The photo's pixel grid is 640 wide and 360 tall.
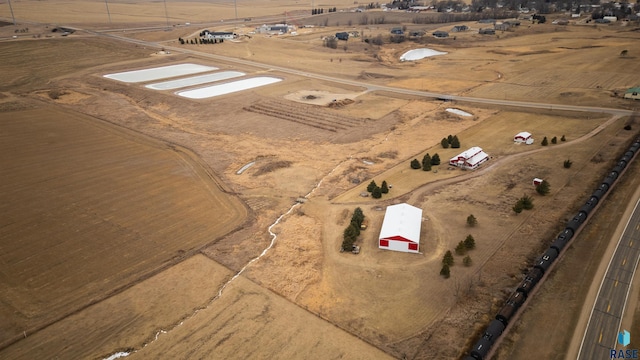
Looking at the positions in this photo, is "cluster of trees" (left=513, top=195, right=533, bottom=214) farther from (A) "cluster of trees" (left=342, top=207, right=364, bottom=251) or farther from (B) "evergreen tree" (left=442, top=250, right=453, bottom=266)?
(A) "cluster of trees" (left=342, top=207, right=364, bottom=251)

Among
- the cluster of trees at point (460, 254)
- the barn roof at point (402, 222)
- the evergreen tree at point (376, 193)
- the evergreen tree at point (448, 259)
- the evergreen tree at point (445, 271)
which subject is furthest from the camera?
the evergreen tree at point (376, 193)

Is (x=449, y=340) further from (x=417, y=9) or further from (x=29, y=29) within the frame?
(x=417, y=9)

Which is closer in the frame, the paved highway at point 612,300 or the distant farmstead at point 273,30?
the paved highway at point 612,300

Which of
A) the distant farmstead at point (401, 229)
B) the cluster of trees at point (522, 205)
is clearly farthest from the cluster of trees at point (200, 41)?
the cluster of trees at point (522, 205)

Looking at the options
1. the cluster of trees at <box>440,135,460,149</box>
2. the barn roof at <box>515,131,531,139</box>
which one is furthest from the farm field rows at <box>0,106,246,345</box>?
the barn roof at <box>515,131,531,139</box>

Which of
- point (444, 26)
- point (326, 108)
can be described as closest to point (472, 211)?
point (326, 108)

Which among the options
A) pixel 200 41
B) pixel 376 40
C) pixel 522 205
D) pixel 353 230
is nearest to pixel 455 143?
pixel 522 205

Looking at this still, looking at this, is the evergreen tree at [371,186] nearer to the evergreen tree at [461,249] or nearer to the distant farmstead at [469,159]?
the distant farmstead at [469,159]
